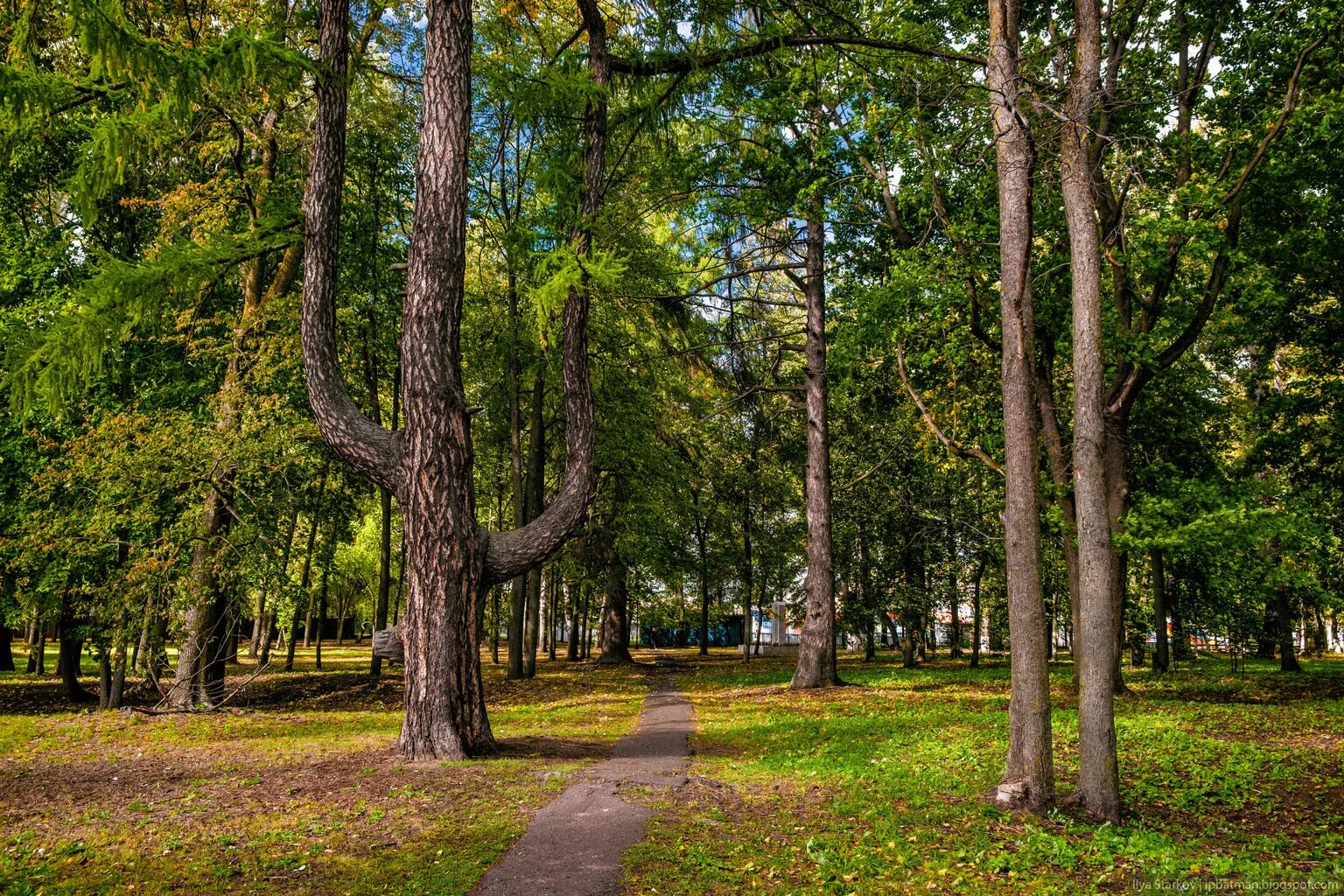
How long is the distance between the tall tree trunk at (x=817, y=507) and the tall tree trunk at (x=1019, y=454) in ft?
30.4

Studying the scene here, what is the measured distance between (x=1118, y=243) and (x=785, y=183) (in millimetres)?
5613

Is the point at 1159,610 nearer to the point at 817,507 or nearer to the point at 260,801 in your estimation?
the point at 817,507

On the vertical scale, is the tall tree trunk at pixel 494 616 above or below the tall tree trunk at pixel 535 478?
Answer: below

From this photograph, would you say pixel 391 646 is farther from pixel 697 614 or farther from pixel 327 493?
pixel 697 614

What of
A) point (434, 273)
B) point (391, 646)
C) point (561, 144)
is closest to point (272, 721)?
point (391, 646)

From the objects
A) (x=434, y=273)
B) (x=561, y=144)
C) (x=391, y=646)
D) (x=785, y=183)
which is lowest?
(x=391, y=646)

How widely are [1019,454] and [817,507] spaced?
10.2 metres

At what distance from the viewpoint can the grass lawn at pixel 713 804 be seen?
4977 mm

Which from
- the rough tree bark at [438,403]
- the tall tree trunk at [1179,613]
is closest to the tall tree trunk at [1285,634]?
the tall tree trunk at [1179,613]

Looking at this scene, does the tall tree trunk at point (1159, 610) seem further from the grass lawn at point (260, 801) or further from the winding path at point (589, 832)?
the winding path at point (589, 832)

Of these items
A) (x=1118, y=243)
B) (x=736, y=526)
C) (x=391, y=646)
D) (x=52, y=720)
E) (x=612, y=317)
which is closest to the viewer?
(x=391, y=646)

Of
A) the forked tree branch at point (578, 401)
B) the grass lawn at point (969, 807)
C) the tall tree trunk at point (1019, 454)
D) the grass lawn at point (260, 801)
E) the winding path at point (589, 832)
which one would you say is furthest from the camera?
the forked tree branch at point (578, 401)

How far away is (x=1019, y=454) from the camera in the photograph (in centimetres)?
673

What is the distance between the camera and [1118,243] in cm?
1145
